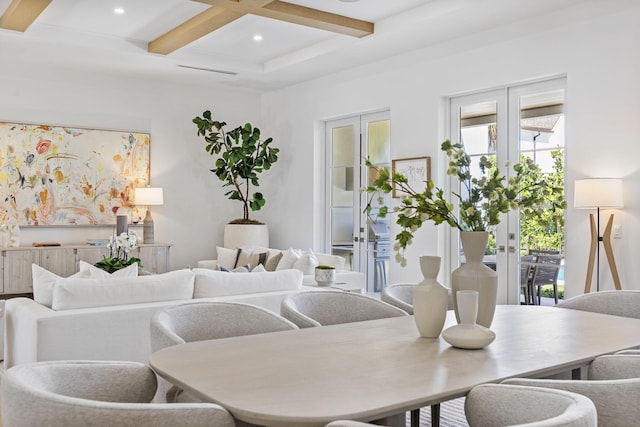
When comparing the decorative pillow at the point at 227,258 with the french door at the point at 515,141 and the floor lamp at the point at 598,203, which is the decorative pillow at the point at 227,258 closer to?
the french door at the point at 515,141

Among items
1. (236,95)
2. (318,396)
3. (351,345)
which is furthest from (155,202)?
(318,396)

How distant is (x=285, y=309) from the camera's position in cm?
283

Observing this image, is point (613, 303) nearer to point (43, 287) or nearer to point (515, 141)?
point (515, 141)

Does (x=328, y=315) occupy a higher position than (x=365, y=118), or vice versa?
(x=365, y=118)

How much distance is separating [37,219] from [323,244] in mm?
3476

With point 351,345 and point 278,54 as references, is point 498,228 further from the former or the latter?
point 351,345

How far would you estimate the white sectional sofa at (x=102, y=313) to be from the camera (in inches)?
146

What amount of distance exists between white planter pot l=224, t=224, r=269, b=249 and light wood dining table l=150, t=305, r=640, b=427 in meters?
5.74

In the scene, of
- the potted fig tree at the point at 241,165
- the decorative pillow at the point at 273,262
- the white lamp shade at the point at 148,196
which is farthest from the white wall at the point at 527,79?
the white lamp shade at the point at 148,196

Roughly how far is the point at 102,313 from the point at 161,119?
5.06 meters

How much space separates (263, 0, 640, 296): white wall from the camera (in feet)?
16.7

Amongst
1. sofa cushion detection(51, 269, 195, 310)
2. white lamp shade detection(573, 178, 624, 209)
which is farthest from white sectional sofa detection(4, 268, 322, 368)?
white lamp shade detection(573, 178, 624, 209)

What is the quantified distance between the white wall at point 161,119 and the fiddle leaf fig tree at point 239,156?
1.01 feet

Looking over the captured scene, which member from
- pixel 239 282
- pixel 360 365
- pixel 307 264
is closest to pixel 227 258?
pixel 307 264
